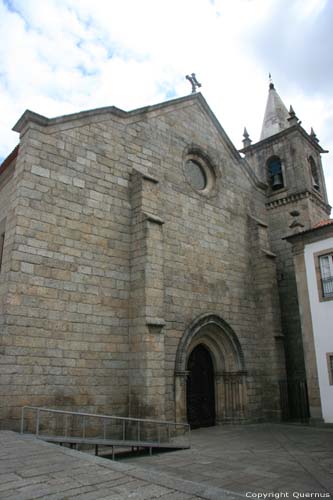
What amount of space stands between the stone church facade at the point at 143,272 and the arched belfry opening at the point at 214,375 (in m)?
0.05

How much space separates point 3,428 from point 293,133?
Answer: 16529mm

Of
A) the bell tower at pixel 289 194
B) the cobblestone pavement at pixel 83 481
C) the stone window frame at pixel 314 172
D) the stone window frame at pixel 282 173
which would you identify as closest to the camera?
the cobblestone pavement at pixel 83 481

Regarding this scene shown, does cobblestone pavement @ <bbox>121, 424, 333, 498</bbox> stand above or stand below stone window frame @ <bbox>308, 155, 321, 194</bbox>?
below

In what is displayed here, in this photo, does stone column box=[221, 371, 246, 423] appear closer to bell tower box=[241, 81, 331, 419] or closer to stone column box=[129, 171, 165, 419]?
bell tower box=[241, 81, 331, 419]

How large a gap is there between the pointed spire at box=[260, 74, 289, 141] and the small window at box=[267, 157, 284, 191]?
162cm

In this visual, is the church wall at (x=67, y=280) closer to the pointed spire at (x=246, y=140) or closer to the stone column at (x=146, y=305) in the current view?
the stone column at (x=146, y=305)

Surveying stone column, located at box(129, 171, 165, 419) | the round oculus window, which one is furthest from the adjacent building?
stone column, located at box(129, 171, 165, 419)

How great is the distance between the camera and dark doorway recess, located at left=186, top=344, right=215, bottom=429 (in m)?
12.8

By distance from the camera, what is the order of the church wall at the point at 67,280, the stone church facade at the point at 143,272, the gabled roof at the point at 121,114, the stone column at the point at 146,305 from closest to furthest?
the church wall at the point at 67,280 < the stone church facade at the point at 143,272 < the stone column at the point at 146,305 < the gabled roof at the point at 121,114

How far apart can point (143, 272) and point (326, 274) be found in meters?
6.39

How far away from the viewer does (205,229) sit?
46.6 ft

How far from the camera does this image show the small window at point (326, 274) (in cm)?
1320

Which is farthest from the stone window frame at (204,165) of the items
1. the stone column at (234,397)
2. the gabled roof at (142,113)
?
the stone column at (234,397)

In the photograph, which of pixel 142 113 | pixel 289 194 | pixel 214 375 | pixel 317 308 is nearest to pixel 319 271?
pixel 317 308
